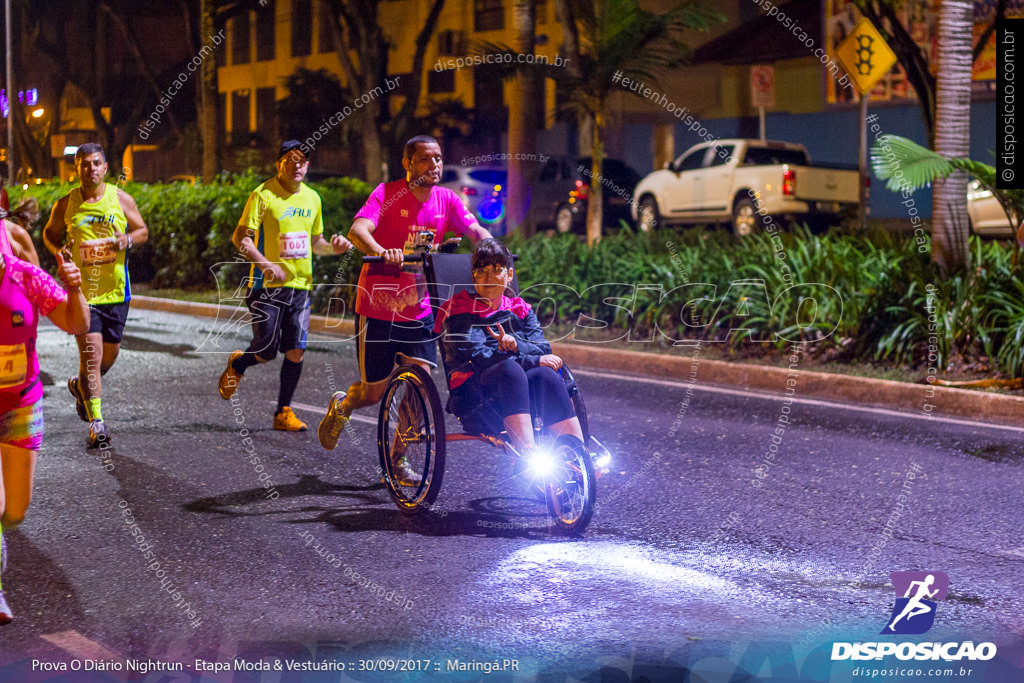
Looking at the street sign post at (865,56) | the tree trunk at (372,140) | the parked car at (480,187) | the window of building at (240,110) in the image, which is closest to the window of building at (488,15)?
the tree trunk at (372,140)

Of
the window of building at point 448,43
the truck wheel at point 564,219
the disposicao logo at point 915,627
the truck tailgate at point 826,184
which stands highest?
the window of building at point 448,43

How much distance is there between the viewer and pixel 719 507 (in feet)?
21.8

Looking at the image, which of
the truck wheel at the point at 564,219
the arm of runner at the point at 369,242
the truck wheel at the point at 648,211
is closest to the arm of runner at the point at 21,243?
the arm of runner at the point at 369,242

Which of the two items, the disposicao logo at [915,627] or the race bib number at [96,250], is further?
the race bib number at [96,250]

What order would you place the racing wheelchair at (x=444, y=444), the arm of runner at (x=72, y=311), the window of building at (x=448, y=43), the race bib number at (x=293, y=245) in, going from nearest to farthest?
the arm of runner at (x=72, y=311), the racing wheelchair at (x=444, y=444), the race bib number at (x=293, y=245), the window of building at (x=448, y=43)

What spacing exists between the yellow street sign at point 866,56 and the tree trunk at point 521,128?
443cm

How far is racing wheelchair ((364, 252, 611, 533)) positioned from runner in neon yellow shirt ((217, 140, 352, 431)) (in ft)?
6.92

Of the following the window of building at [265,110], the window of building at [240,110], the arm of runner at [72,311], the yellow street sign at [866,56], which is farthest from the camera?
the window of building at [240,110]

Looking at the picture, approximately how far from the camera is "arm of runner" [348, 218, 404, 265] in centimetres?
648

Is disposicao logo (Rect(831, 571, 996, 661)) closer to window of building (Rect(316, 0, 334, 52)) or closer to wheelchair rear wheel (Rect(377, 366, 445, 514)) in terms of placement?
wheelchair rear wheel (Rect(377, 366, 445, 514))

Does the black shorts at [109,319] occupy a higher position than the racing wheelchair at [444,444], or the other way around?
the black shorts at [109,319]

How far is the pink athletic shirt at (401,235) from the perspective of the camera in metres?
6.80

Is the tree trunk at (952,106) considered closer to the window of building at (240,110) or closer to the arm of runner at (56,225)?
the arm of runner at (56,225)

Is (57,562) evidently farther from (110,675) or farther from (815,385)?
(815,385)
